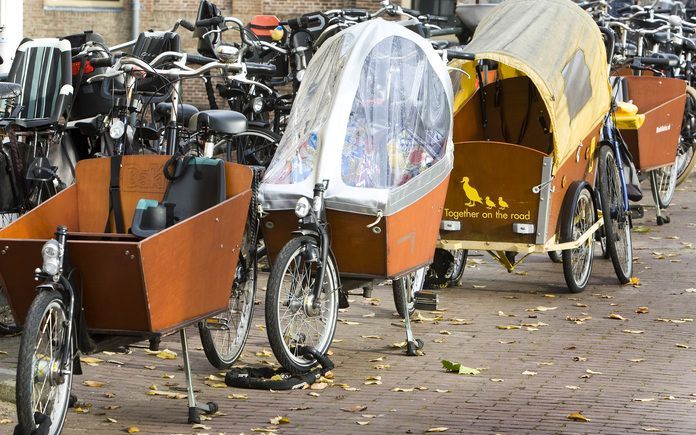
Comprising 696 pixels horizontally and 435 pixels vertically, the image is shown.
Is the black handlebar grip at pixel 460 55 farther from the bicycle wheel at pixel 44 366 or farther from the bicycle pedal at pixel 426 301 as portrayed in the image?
the bicycle wheel at pixel 44 366

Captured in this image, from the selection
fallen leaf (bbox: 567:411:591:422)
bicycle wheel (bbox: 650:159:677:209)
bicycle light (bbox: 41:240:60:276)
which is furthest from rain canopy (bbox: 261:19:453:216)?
bicycle wheel (bbox: 650:159:677:209)

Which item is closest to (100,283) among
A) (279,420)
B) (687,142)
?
(279,420)

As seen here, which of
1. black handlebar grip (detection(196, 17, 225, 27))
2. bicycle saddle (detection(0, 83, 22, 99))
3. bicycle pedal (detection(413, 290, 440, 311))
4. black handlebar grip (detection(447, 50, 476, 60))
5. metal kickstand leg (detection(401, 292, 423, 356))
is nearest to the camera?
metal kickstand leg (detection(401, 292, 423, 356))

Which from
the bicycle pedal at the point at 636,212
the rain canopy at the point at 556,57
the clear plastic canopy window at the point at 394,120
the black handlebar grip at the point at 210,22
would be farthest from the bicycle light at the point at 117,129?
the black handlebar grip at the point at 210,22

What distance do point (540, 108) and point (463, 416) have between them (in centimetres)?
411

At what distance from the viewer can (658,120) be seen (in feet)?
42.1

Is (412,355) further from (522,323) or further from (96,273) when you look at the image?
(96,273)

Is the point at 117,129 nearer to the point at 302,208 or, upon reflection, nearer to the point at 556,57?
the point at 302,208

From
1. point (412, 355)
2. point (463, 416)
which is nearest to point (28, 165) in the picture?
point (412, 355)

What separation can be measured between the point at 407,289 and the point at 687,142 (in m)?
6.74

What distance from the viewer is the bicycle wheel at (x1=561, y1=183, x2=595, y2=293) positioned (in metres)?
9.80

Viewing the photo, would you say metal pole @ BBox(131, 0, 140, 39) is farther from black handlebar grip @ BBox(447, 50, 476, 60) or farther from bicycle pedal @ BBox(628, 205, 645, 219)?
black handlebar grip @ BBox(447, 50, 476, 60)

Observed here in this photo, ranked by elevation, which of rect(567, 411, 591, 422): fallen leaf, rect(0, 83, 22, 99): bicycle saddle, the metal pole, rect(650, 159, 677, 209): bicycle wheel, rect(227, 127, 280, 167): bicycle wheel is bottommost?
the metal pole

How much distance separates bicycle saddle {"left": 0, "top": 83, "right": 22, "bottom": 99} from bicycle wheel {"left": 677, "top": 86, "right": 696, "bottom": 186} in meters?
8.15
